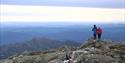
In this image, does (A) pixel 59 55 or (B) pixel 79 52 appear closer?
(B) pixel 79 52

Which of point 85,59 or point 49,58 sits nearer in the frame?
point 85,59

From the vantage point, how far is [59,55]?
52.4 metres

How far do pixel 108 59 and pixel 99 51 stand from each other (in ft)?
15.1

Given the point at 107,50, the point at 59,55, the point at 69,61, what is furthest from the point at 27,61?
the point at 107,50

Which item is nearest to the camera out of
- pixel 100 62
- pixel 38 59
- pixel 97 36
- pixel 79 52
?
pixel 100 62

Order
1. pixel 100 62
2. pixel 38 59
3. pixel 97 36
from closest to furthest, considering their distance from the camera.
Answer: pixel 100 62, pixel 38 59, pixel 97 36

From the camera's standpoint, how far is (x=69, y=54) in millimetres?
50406

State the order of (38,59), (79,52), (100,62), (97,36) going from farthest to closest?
(97,36)
(38,59)
(79,52)
(100,62)

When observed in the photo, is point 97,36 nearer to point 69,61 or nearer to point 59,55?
point 59,55

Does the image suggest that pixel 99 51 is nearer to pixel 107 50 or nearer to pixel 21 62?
pixel 107 50

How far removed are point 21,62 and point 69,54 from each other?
7075 mm

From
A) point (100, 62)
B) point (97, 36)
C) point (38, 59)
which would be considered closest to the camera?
point (100, 62)

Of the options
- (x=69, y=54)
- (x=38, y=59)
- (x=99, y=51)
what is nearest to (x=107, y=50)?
(x=99, y=51)

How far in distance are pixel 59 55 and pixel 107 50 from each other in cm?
658
